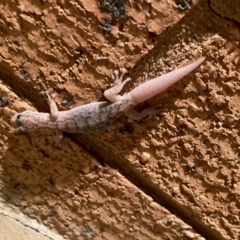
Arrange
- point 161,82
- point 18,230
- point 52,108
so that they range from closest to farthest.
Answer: point 161,82 < point 52,108 < point 18,230

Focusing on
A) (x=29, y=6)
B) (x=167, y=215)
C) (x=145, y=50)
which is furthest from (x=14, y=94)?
(x=167, y=215)

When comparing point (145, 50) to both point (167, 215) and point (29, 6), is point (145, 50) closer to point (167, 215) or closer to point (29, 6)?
point (29, 6)

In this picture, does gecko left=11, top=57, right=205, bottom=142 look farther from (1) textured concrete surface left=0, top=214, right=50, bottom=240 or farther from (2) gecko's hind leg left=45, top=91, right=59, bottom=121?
(1) textured concrete surface left=0, top=214, right=50, bottom=240

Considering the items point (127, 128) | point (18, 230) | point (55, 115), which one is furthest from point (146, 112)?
point (18, 230)

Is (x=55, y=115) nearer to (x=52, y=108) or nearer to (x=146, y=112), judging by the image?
(x=52, y=108)

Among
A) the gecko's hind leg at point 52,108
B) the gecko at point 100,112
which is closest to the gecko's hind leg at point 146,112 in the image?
the gecko at point 100,112

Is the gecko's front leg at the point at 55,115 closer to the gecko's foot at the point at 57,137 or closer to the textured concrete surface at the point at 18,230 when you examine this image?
the gecko's foot at the point at 57,137

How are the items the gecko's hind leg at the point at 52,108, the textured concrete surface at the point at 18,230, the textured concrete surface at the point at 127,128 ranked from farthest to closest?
the textured concrete surface at the point at 18,230 < the gecko's hind leg at the point at 52,108 < the textured concrete surface at the point at 127,128
